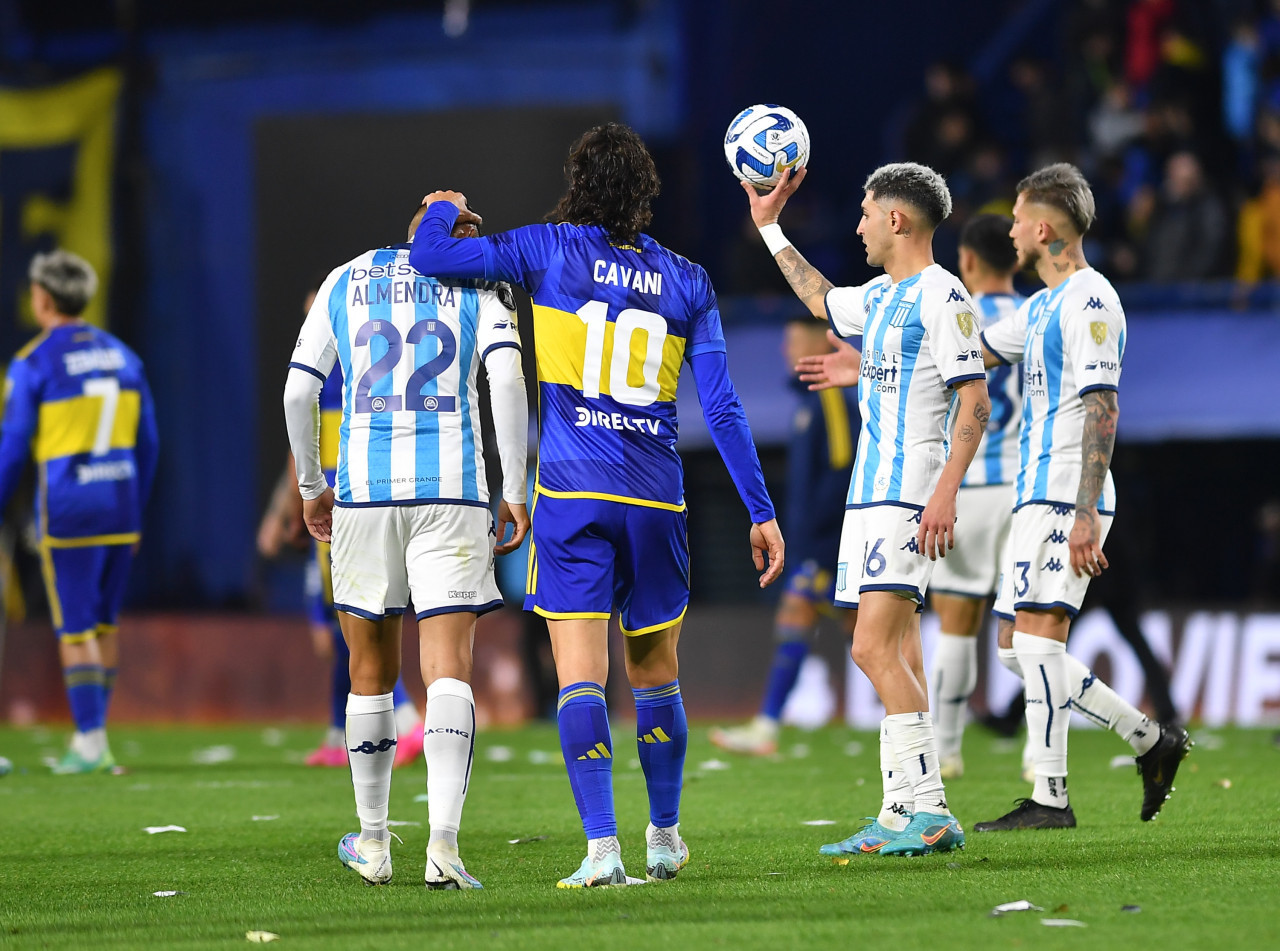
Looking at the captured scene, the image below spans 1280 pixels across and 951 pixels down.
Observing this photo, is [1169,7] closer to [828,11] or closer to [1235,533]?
[828,11]

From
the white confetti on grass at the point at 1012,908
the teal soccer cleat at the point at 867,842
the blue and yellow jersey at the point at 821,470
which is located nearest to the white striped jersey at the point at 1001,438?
the blue and yellow jersey at the point at 821,470

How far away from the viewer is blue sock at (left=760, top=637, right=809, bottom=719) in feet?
31.2

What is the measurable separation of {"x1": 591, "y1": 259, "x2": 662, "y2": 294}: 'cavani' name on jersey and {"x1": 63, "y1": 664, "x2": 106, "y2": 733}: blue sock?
16.3ft

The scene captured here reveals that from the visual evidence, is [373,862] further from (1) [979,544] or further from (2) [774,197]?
(1) [979,544]

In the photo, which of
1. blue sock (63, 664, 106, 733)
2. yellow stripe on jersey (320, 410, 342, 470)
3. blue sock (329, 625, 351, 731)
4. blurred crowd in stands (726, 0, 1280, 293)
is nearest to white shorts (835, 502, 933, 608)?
yellow stripe on jersey (320, 410, 342, 470)

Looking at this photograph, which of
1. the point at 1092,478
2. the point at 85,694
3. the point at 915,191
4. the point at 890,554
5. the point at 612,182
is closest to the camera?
the point at 612,182

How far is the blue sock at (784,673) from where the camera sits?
31.2 ft

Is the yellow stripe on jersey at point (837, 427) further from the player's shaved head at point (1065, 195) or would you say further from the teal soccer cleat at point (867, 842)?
the teal soccer cleat at point (867, 842)

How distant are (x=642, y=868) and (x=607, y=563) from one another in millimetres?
1042

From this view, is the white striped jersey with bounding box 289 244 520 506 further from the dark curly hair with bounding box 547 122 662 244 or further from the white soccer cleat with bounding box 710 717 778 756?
the white soccer cleat with bounding box 710 717 778 756

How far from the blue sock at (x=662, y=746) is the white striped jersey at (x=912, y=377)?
3.21 feet

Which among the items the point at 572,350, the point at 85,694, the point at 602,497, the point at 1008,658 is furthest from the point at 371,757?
the point at 85,694

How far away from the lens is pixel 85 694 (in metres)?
8.95

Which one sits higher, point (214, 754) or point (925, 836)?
point (925, 836)
